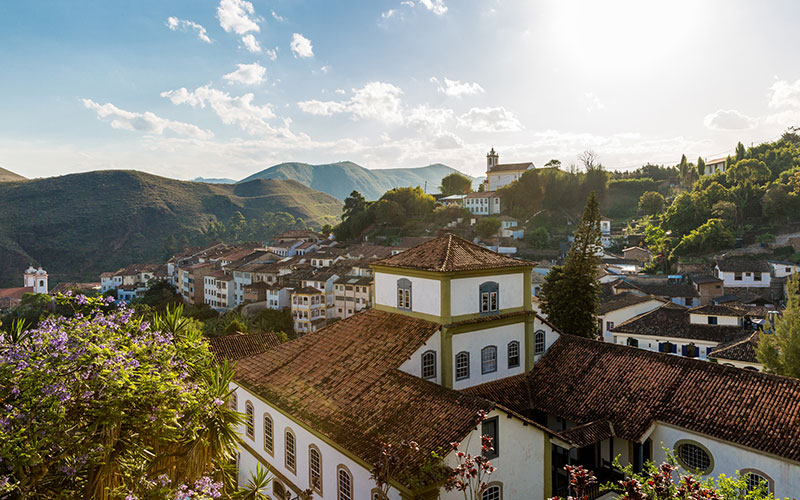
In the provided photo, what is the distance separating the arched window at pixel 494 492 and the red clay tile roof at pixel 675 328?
28394mm

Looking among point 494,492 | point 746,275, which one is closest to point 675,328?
point 746,275

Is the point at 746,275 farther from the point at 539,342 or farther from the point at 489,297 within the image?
the point at 489,297

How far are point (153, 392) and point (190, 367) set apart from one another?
129 centimetres

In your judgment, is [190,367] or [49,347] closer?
[49,347]

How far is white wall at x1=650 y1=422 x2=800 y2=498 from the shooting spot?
12.3 m

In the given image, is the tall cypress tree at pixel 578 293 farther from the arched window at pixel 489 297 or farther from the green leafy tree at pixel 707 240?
the green leafy tree at pixel 707 240

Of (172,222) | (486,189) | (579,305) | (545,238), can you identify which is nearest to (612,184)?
(486,189)

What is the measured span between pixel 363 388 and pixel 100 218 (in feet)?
479

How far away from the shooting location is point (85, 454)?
22.2 ft

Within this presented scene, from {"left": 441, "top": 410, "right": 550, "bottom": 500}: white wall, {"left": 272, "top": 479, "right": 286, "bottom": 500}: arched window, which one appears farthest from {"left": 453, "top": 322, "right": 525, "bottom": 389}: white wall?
{"left": 272, "top": 479, "right": 286, "bottom": 500}: arched window

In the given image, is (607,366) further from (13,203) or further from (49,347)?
(13,203)

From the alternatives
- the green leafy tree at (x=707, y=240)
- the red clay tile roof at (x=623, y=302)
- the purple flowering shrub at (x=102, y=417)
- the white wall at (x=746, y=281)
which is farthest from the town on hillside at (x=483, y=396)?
the green leafy tree at (x=707, y=240)

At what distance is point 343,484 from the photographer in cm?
1284

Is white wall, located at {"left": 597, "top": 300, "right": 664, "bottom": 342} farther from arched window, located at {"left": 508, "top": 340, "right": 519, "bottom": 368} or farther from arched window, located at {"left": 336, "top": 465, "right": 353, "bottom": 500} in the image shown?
arched window, located at {"left": 336, "top": 465, "right": 353, "bottom": 500}
